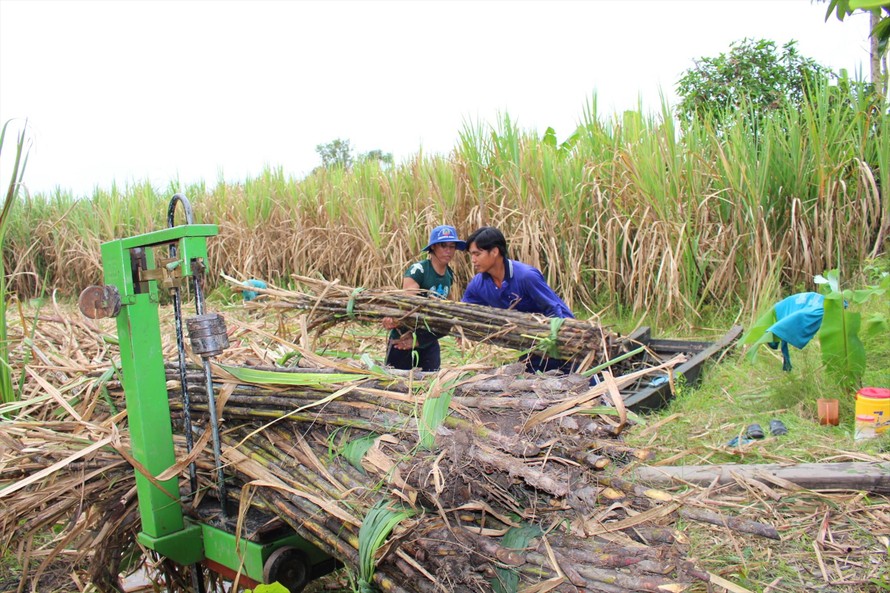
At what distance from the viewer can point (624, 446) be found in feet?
5.20

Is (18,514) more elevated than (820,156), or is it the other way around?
(820,156)

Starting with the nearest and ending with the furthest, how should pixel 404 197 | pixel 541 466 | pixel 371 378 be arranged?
pixel 541 466 < pixel 371 378 < pixel 404 197

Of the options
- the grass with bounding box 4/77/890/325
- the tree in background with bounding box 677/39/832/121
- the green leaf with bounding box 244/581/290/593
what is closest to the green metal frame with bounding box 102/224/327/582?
the green leaf with bounding box 244/581/290/593

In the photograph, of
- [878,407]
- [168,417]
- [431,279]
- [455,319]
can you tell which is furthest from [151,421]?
[878,407]

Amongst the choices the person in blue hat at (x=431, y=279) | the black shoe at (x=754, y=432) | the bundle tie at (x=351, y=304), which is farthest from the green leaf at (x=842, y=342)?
the bundle tie at (x=351, y=304)

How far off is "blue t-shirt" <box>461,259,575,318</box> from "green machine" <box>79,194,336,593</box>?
91.1 inches

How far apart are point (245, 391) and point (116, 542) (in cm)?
65

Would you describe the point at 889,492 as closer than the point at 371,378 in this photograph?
No

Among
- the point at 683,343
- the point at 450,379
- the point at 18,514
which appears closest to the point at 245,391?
the point at 450,379

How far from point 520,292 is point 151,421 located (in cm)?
249

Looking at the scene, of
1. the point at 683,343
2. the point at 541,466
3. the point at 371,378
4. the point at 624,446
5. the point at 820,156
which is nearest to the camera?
the point at 541,466

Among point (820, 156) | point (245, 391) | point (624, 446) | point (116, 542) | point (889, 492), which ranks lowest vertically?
point (889, 492)

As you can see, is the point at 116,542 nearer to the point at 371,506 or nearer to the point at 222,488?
the point at 222,488

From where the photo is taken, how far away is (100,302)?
5.85ft
